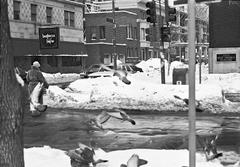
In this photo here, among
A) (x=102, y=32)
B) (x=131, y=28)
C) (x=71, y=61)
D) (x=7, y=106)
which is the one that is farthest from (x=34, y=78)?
(x=131, y=28)

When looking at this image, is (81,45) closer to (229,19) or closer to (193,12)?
(229,19)

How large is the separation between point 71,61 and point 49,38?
8.28 meters

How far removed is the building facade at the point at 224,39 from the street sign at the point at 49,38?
19760 millimetres

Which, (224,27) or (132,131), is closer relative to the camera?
(132,131)

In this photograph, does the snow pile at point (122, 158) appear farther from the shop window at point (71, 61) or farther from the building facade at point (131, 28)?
the building facade at point (131, 28)

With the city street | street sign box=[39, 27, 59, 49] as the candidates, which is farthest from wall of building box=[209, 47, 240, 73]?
street sign box=[39, 27, 59, 49]

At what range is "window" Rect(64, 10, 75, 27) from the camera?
2050 inches

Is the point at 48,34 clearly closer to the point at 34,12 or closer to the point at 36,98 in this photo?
the point at 34,12

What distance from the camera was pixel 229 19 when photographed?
27656 mm

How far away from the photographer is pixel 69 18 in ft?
173

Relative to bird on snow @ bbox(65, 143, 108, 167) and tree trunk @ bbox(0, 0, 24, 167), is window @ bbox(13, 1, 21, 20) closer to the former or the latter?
bird on snow @ bbox(65, 143, 108, 167)

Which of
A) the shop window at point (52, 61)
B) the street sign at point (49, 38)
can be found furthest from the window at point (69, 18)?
the street sign at point (49, 38)

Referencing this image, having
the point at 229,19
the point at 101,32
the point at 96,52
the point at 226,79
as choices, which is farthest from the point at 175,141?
the point at 101,32

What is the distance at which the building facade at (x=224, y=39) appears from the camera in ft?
89.5
